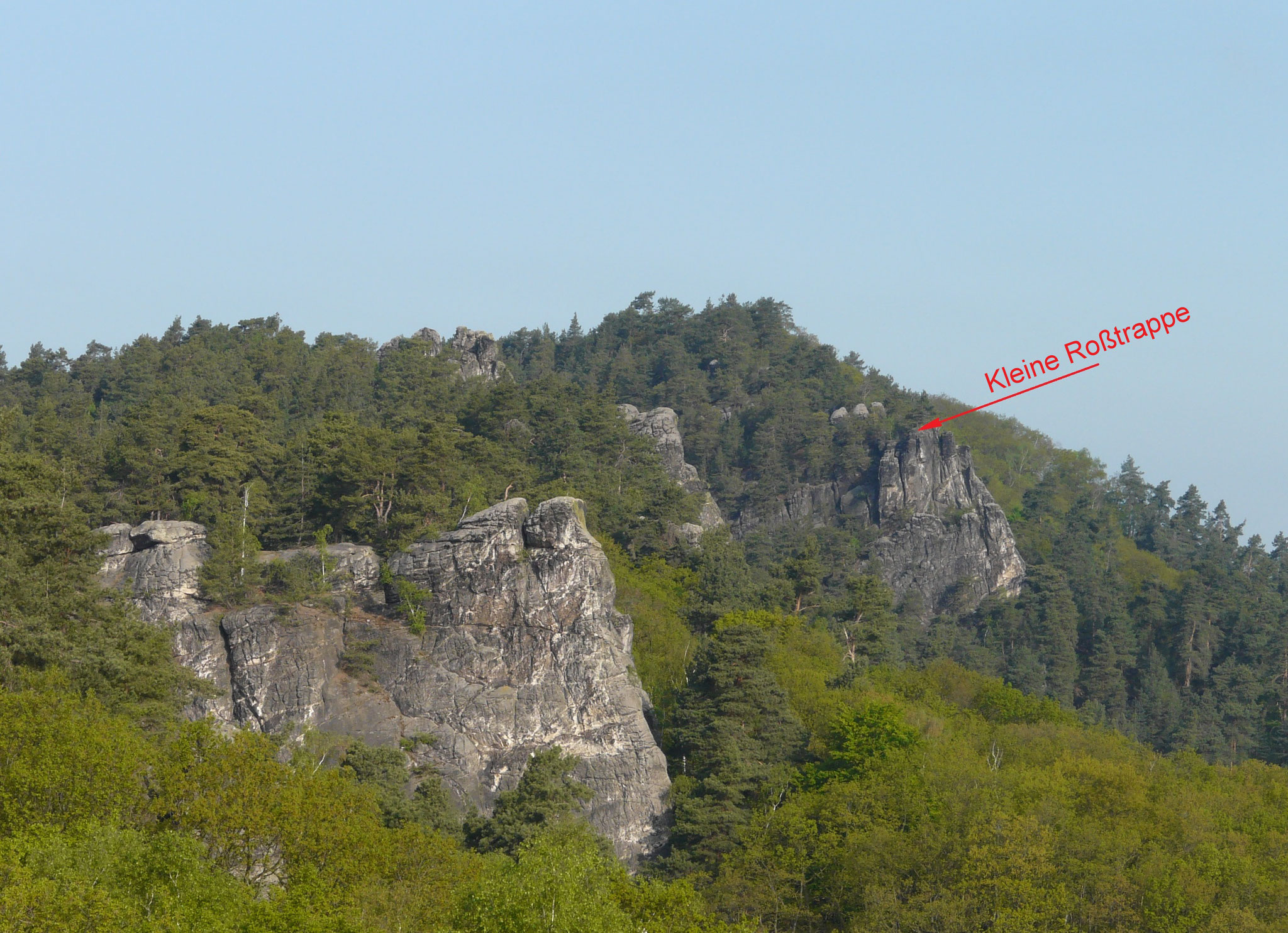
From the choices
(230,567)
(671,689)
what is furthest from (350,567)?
(671,689)

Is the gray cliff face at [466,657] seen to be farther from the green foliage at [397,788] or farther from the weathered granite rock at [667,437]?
the weathered granite rock at [667,437]

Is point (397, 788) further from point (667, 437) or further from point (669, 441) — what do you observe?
point (667, 437)

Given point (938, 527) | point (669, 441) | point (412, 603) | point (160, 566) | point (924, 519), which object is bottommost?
point (412, 603)

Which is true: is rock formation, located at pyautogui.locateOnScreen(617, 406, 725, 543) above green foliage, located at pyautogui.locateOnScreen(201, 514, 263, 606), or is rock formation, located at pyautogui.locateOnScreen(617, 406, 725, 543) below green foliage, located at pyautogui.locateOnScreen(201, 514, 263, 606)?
above

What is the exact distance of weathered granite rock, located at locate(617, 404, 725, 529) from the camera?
301 feet

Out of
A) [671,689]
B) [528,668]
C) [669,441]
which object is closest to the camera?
[528,668]

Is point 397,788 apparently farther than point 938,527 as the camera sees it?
No

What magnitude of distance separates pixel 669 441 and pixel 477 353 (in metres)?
16.1

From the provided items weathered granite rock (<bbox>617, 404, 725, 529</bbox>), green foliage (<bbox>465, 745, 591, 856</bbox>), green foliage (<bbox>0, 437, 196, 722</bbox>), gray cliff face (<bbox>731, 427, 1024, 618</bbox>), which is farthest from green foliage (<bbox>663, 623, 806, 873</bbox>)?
gray cliff face (<bbox>731, 427, 1024, 618</bbox>)

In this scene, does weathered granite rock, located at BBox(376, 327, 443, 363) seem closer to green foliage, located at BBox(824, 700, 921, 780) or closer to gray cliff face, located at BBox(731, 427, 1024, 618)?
gray cliff face, located at BBox(731, 427, 1024, 618)

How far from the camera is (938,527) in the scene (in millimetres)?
93688

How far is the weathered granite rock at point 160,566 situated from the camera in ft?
169

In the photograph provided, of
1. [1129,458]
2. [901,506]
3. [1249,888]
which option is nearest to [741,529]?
[901,506]

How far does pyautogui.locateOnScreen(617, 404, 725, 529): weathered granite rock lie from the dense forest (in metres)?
4.06
